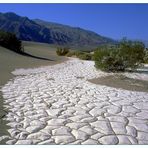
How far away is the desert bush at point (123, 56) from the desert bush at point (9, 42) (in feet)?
47.1

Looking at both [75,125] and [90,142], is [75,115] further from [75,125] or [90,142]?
[90,142]

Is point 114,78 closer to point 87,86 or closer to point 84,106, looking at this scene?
point 87,86

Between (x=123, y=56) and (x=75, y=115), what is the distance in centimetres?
976

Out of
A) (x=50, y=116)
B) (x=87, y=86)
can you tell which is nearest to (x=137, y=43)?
(x=87, y=86)

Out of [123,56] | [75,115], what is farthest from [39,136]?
[123,56]

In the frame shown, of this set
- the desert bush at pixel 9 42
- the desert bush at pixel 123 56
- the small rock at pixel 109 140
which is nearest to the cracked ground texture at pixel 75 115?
the small rock at pixel 109 140

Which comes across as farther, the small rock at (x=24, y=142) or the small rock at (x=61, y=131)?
the small rock at (x=61, y=131)

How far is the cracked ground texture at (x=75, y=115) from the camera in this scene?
227 inches

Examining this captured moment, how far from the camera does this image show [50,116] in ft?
23.2

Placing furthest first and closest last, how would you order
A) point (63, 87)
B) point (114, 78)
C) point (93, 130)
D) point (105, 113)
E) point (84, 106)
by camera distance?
point (114, 78)
point (63, 87)
point (84, 106)
point (105, 113)
point (93, 130)

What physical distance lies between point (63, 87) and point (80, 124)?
4.57 metres

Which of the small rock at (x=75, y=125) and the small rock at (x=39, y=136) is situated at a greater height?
the small rock at (x=75, y=125)

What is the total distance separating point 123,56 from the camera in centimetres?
1653

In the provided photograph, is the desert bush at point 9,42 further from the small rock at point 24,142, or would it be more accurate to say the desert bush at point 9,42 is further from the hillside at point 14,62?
the small rock at point 24,142
